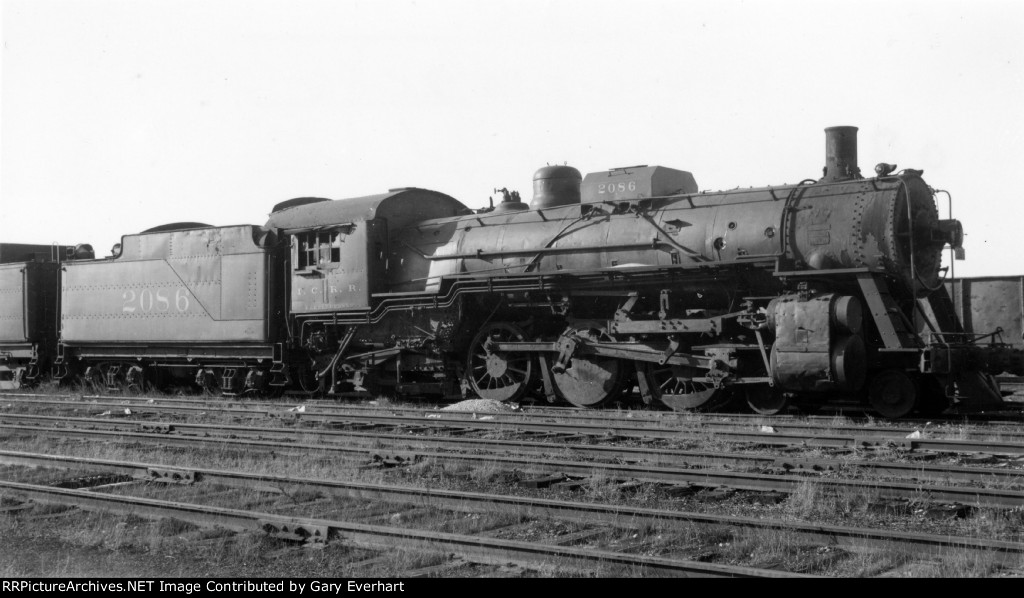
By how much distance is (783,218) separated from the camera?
1230 centimetres

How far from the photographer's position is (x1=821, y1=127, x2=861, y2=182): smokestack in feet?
41.2

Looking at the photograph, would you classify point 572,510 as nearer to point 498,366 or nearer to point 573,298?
point 573,298

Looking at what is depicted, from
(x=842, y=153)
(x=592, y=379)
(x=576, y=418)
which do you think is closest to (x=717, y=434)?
(x=576, y=418)

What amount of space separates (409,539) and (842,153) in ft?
29.6

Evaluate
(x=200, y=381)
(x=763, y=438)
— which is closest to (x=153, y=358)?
(x=200, y=381)

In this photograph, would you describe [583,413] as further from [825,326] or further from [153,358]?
[153,358]

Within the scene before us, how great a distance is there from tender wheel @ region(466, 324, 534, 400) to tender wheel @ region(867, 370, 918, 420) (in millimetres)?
4895

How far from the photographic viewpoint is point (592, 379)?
1380cm

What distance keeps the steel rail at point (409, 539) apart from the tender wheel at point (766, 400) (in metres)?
7.72

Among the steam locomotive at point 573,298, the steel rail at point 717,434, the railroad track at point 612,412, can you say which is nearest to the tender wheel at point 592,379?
the steam locomotive at point 573,298

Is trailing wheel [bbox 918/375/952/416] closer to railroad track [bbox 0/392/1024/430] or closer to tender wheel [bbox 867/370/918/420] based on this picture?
railroad track [bbox 0/392/1024/430]

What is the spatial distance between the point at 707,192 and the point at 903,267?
9.08ft

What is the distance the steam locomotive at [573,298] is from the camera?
1170 centimetres

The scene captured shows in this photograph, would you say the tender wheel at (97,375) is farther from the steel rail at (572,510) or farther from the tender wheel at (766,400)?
the tender wheel at (766,400)
